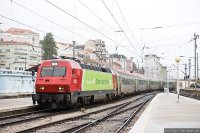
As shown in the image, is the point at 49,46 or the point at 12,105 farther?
the point at 49,46

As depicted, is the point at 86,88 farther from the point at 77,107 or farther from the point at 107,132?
the point at 107,132

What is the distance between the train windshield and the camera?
73.9 ft

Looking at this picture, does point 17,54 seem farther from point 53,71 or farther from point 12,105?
point 53,71

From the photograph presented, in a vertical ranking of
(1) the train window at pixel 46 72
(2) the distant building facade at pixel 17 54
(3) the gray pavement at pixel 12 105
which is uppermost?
(2) the distant building facade at pixel 17 54

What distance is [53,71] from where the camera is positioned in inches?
896

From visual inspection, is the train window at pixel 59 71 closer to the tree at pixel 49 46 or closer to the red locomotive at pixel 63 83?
the red locomotive at pixel 63 83

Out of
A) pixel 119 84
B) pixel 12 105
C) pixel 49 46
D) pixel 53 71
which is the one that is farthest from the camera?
pixel 49 46

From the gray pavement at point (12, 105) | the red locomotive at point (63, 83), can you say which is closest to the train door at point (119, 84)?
the red locomotive at point (63, 83)

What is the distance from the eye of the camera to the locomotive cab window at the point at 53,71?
73.9 feet

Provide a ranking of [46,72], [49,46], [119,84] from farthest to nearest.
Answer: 1. [49,46]
2. [119,84]
3. [46,72]

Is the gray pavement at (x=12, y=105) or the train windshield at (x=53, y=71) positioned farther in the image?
the train windshield at (x=53, y=71)

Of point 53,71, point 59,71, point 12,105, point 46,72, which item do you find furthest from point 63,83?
point 12,105

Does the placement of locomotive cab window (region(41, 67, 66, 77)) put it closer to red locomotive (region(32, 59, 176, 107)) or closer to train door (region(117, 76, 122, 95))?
red locomotive (region(32, 59, 176, 107))

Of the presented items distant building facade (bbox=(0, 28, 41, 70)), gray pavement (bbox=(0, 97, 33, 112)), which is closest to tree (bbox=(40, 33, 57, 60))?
distant building facade (bbox=(0, 28, 41, 70))
